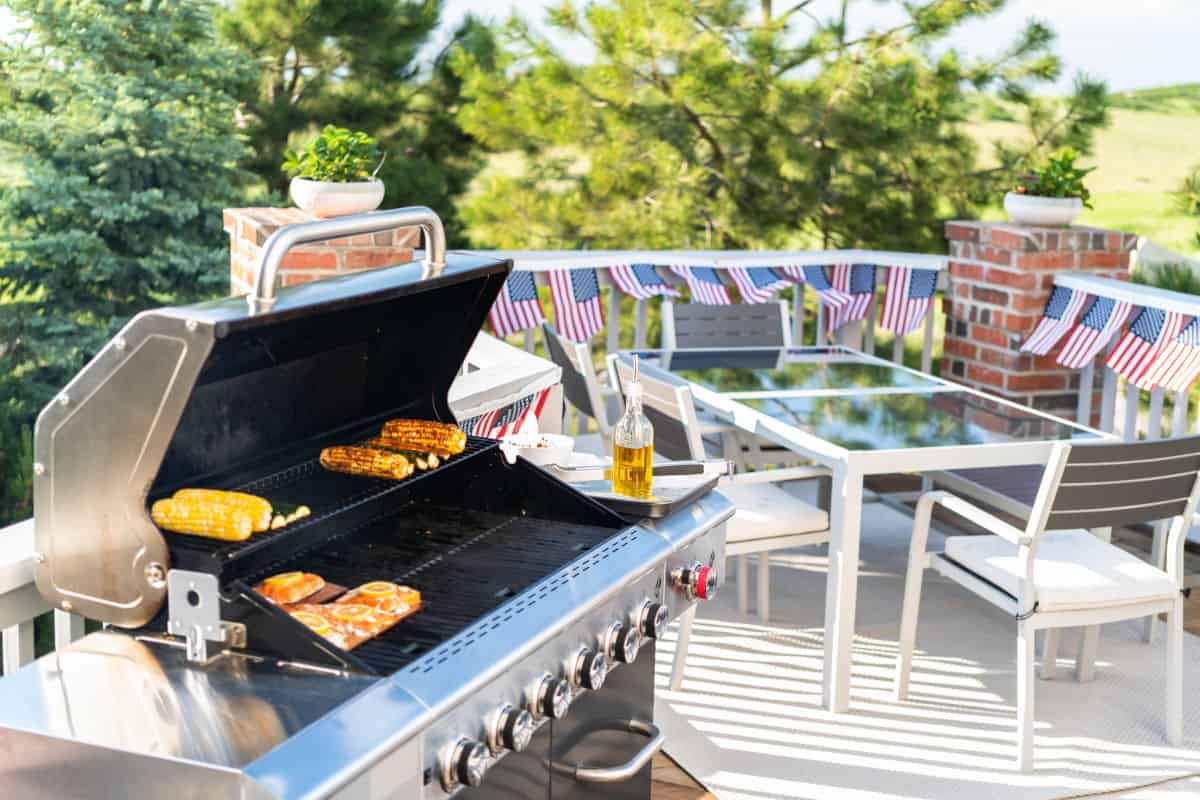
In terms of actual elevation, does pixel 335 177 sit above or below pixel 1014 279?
above

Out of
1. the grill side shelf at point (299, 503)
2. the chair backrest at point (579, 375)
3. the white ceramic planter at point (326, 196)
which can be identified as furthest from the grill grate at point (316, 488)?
the chair backrest at point (579, 375)

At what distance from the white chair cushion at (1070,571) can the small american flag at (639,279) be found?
7.01 feet

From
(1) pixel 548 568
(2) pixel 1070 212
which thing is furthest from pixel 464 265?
(2) pixel 1070 212

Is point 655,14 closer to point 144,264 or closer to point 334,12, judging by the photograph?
point 334,12

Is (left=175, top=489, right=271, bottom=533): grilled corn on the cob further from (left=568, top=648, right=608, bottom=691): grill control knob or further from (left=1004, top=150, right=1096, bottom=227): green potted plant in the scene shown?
(left=1004, top=150, right=1096, bottom=227): green potted plant

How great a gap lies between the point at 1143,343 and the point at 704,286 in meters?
1.66

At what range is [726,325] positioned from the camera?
5039mm

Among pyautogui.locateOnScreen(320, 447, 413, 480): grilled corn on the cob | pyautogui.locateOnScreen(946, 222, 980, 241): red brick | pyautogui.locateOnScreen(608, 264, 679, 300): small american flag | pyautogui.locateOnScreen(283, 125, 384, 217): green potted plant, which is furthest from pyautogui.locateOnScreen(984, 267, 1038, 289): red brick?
pyautogui.locateOnScreen(320, 447, 413, 480): grilled corn on the cob

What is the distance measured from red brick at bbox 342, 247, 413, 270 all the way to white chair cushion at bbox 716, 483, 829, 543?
109cm

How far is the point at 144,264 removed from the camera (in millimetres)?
10000

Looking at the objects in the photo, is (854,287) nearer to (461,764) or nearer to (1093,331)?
(1093,331)

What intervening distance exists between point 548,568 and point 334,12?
9854 mm

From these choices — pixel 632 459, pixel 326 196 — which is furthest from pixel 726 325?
pixel 632 459

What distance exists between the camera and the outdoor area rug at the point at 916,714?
10.6 ft
